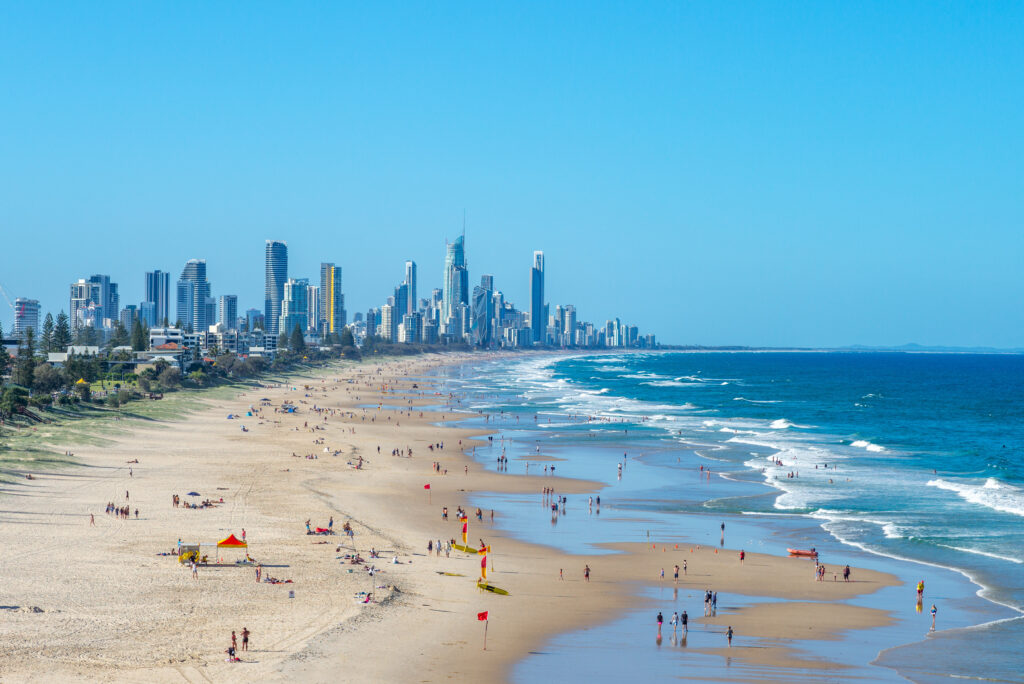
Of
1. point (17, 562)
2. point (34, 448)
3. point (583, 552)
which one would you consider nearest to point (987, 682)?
point (583, 552)

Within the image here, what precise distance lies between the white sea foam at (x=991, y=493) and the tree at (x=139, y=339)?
366 ft

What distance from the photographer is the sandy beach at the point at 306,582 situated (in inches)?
901

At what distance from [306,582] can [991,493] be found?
3675cm

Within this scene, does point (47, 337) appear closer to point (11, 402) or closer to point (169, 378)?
point (169, 378)

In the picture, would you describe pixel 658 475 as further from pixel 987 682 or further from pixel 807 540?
pixel 987 682

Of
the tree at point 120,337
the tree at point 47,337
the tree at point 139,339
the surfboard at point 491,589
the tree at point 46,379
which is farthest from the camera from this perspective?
the tree at point 120,337

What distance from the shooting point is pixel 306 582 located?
98.3 ft

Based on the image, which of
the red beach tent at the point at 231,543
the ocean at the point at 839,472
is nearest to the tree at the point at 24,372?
the ocean at the point at 839,472

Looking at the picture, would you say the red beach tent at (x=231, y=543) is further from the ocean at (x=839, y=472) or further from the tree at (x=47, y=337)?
the tree at (x=47, y=337)

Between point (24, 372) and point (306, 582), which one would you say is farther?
point (24, 372)

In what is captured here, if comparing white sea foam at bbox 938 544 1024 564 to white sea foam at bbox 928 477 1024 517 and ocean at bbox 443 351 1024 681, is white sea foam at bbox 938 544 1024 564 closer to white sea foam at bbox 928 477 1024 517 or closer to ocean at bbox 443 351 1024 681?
ocean at bbox 443 351 1024 681

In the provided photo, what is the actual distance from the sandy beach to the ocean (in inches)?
140

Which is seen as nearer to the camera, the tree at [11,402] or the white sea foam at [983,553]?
the white sea foam at [983,553]

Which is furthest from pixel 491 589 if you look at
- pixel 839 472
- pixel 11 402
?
pixel 11 402
